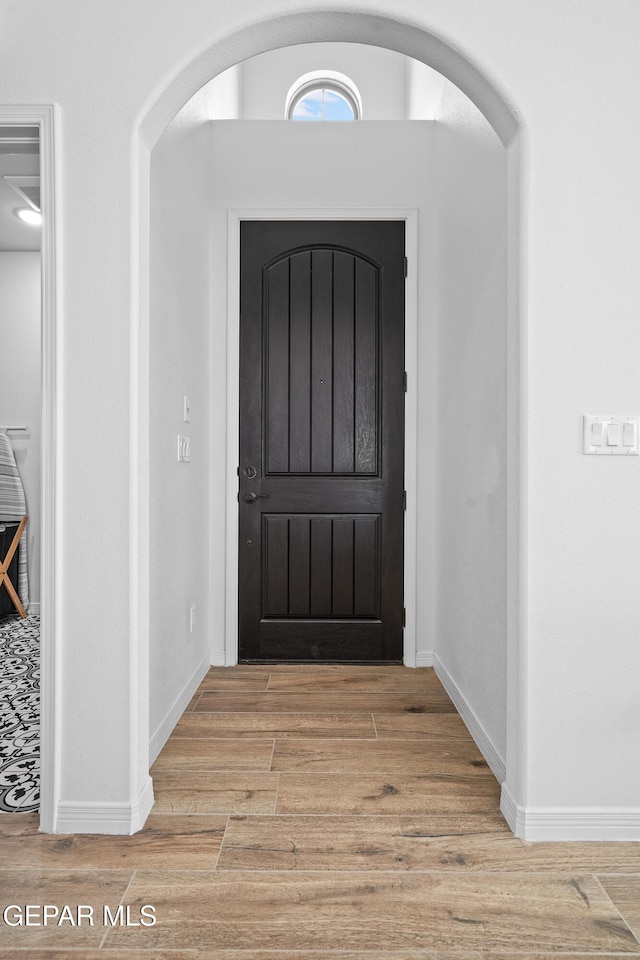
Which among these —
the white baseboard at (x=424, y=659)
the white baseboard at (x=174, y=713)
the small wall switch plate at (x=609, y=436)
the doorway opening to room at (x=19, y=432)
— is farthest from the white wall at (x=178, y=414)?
the small wall switch plate at (x=609, y=436)

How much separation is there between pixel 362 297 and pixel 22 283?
2.69m

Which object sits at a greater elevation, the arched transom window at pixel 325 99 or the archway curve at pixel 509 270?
the arched transom window at pixel 325 99

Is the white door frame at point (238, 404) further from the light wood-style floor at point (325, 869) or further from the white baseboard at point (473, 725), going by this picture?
the light wood-style floor at point (325, 869)

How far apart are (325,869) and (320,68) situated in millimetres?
5013

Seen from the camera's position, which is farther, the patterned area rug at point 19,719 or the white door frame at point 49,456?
the patterned area rug at point 19,719

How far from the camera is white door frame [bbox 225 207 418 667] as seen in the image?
3.44m

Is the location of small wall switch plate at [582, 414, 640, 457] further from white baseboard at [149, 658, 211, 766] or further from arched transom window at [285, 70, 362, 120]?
arched transom window at [285, 70, 362, 120]

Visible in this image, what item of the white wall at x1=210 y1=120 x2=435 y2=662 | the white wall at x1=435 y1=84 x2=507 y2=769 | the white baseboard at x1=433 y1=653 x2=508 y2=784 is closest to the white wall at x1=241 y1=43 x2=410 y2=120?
the white wall at x1=210 y1=120 x2=435 y2=662

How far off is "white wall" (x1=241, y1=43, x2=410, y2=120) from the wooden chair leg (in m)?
3.34

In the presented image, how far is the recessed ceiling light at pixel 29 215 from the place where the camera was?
3.94 metres

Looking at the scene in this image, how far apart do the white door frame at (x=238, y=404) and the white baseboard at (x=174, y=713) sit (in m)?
0.31

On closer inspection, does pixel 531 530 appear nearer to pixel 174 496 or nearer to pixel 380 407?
pixel 174 496

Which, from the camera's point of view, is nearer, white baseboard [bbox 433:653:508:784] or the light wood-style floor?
the light wood-style floor

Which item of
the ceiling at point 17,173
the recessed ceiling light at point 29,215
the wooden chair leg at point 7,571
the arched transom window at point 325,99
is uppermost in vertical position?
the arched transom window at point 325,99
